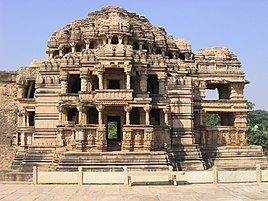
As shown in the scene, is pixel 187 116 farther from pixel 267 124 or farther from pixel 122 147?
pixel 267 124

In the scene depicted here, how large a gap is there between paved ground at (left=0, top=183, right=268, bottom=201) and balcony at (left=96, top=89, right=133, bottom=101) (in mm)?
6771

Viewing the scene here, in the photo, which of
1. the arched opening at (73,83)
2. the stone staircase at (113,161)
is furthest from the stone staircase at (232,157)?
the arched opening at (73,83)

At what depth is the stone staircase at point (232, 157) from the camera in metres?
25.3

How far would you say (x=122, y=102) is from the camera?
836 inches

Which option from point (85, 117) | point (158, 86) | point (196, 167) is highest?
point (158, 86)

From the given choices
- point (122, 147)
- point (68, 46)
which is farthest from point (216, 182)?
point (68, 46)

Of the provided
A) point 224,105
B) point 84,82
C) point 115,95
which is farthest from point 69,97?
point 224,105

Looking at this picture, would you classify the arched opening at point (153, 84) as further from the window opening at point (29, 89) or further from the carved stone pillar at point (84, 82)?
the window opening at point (29, 89)

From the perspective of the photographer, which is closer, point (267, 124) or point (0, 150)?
point (0, 150)

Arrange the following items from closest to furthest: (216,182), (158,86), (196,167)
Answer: (216,182) < (196,167) < (158,86)

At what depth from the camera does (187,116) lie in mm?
24312

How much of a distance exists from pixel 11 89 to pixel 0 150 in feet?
16.2

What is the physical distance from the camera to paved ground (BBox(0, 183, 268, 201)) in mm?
12883

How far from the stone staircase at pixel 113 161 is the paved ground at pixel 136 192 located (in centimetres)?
392
